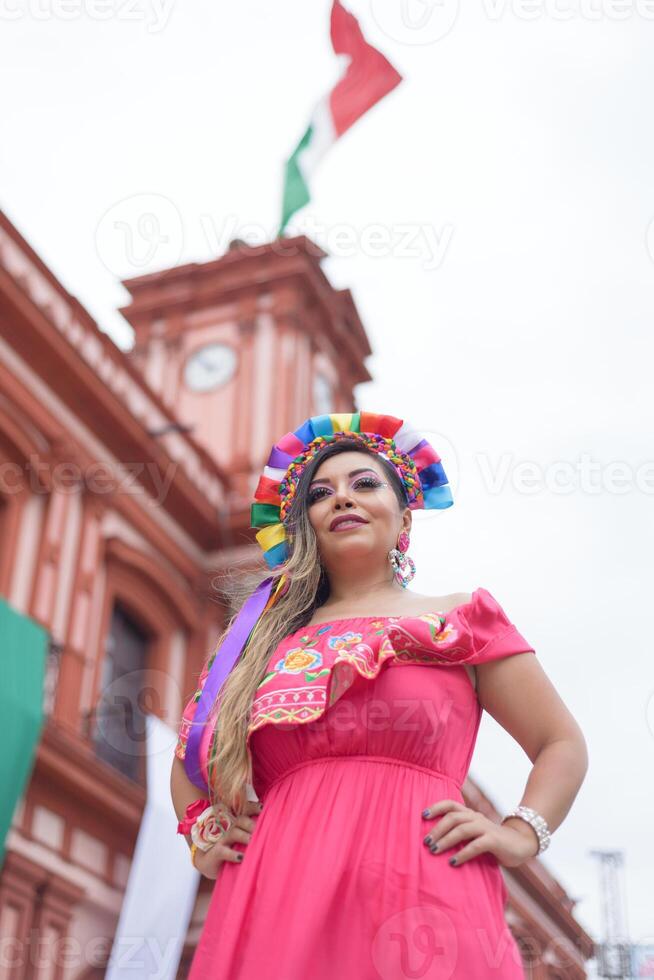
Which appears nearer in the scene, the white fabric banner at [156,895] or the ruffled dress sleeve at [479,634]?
the ruffled dress sleeve at [479,634]

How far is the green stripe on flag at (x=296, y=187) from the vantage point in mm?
7133

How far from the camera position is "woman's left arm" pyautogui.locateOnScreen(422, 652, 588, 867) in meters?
2.04

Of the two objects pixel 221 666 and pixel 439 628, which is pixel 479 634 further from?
pixel 221 666

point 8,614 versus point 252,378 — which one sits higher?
point 252,378

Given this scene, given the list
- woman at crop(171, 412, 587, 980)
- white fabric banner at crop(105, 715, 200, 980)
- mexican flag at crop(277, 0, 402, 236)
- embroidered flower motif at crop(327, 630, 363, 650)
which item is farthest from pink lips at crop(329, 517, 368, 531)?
white fabric banner at crop(105, 715, 200, 980)

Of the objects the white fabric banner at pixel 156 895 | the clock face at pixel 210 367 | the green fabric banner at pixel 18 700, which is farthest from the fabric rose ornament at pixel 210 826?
the clock face at pixel 210 367

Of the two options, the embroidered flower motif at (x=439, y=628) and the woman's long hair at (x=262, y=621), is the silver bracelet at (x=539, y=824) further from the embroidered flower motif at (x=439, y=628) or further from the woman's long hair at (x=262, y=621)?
the woman's long hair at (x=262, y=621)

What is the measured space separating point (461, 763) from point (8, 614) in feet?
23.5

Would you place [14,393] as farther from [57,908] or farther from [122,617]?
[57,908]

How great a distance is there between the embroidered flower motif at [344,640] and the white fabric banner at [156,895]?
6.73m

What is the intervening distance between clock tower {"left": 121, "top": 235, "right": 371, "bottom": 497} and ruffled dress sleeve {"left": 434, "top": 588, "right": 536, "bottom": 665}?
11.8 m

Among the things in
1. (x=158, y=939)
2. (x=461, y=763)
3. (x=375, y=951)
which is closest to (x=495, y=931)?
(x=375, y=951)

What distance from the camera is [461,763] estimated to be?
228 centimetres

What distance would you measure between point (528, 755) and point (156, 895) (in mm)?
7264
